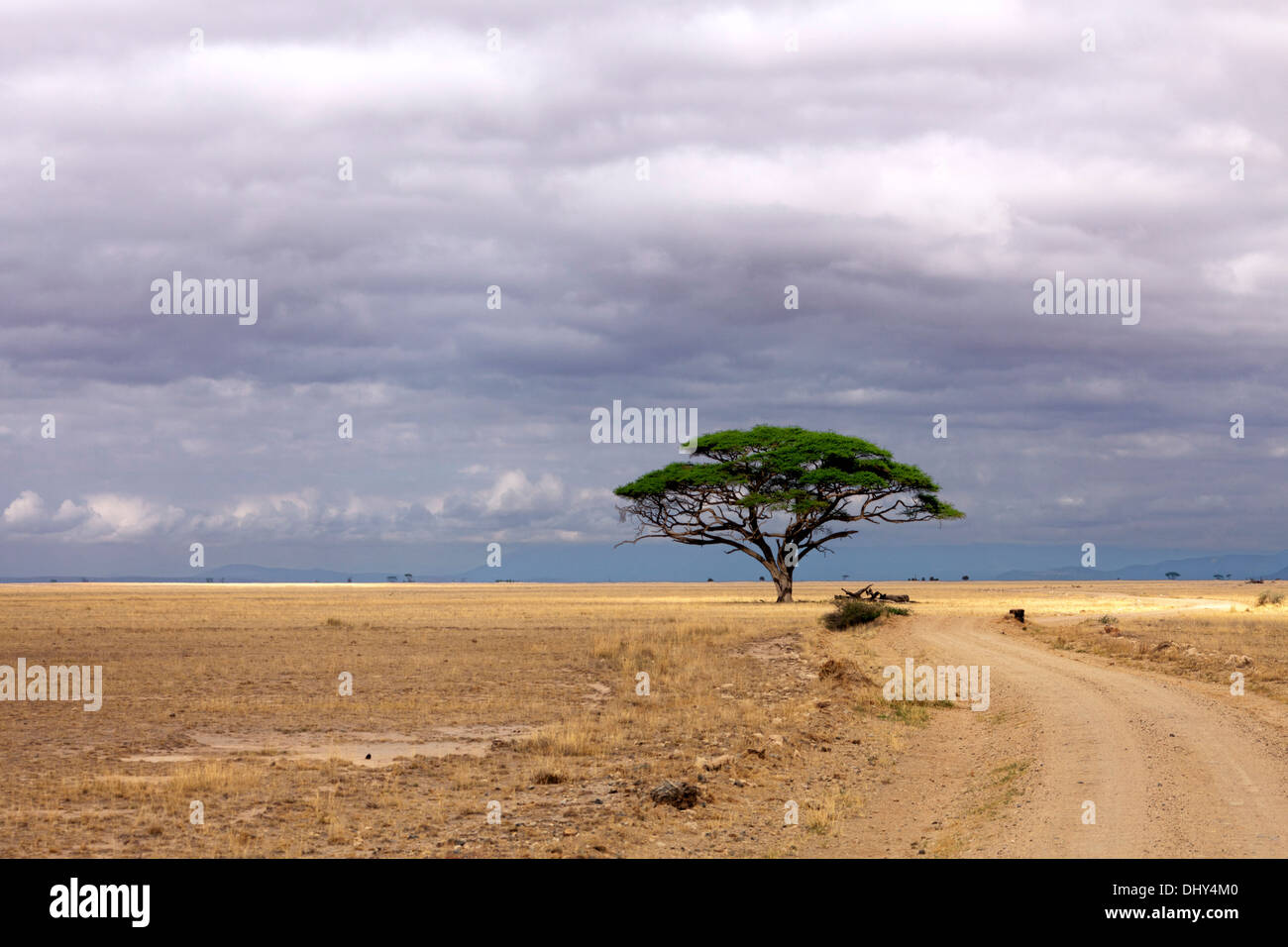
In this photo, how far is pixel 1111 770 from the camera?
1409cm

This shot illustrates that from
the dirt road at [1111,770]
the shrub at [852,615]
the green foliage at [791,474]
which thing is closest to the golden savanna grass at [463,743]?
the dirt road at [1111,770]

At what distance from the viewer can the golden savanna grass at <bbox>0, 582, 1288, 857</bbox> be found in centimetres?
1288

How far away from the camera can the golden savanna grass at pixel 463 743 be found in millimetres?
12875

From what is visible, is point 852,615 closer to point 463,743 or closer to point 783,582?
point 783,582

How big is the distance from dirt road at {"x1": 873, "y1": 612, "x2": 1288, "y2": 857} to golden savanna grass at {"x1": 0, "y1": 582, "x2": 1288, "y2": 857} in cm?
129

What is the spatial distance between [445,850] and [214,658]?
25.9 meters

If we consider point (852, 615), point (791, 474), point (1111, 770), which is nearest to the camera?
point (1111, 770)

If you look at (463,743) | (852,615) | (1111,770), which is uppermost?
(1111,770)

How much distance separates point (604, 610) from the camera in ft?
229

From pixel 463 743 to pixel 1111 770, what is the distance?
11054 mm

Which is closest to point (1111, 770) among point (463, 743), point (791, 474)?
point (463, 743)
